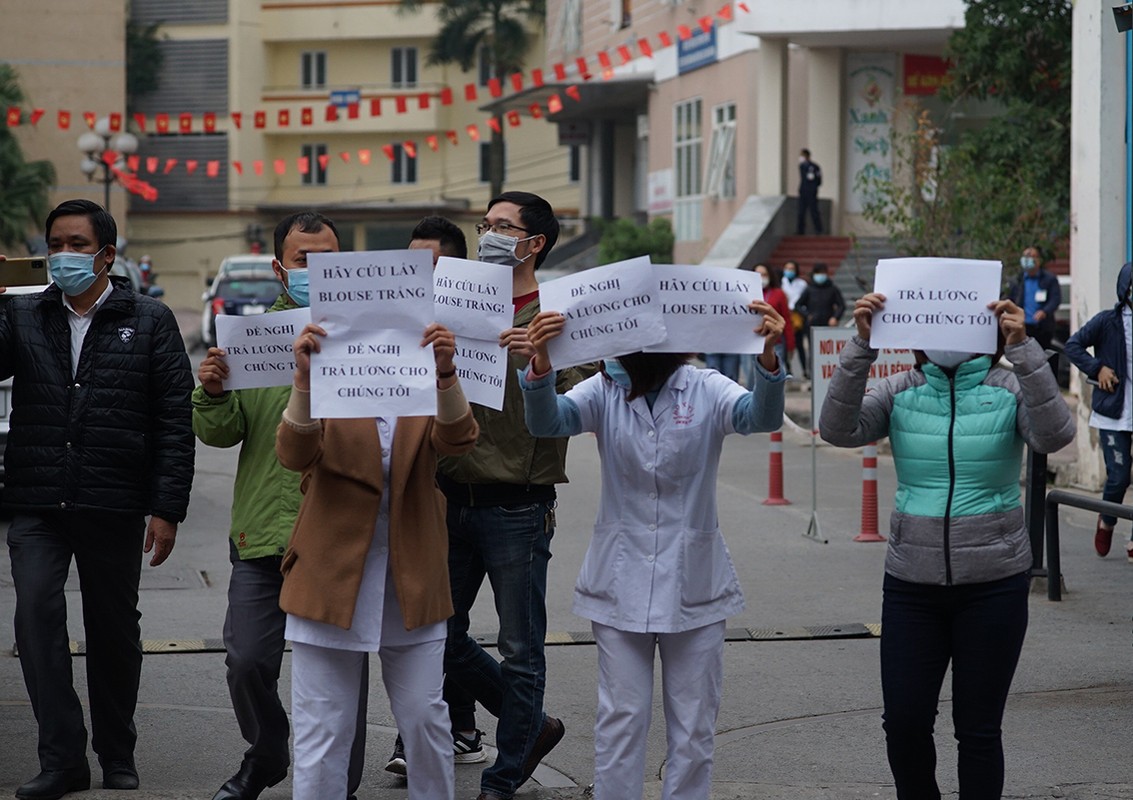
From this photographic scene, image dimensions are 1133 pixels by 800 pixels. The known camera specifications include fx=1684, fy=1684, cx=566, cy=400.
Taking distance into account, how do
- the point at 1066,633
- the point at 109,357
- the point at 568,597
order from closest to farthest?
the point at 109,357
the point at 1066,633
the point at 568,597

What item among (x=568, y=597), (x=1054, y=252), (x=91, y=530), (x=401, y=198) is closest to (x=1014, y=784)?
(x=91, y=530)

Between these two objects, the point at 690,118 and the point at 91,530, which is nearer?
the point at 91,530

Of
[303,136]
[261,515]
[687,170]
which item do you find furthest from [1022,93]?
[303,136]

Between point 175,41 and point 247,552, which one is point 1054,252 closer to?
point 247,552

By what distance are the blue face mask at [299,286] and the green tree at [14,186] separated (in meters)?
40.8

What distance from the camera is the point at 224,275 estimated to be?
3152cm

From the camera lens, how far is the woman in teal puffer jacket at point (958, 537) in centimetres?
493

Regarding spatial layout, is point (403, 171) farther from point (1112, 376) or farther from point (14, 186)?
point (1112, 376)

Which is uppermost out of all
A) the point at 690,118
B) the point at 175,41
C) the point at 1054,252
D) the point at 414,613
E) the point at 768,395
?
the point at 175,41

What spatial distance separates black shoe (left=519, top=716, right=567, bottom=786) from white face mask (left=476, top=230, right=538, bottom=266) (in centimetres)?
162

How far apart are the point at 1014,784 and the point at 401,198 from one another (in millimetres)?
59927

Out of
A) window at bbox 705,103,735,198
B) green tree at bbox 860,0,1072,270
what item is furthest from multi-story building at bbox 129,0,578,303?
green tree at bbox 860,0,1072,270

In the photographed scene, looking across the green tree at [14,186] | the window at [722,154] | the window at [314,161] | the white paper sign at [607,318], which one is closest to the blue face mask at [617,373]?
the white paper sign at [607,318]

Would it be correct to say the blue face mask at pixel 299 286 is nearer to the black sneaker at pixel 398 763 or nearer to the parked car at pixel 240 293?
the black sneaker at pixel 398 763
